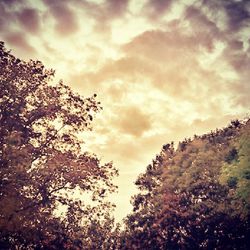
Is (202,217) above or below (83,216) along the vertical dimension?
above

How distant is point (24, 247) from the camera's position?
1762 centimetres

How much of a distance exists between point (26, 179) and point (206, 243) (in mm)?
25481

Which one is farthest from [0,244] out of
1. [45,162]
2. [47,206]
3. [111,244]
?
[111,244]

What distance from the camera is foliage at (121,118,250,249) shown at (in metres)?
35.9

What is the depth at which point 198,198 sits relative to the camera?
137ft

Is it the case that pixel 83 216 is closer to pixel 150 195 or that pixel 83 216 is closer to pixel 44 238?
pixel 44 238

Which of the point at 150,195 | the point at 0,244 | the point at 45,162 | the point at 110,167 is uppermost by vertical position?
the point at 150,195

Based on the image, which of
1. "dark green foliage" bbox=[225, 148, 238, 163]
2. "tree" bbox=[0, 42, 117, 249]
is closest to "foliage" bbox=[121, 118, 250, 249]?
"dark green foliage" bbox=[225, 148, 238, 163]

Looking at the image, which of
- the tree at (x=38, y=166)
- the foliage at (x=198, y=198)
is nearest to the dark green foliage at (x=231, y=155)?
the foliage at (x=198, y=198)

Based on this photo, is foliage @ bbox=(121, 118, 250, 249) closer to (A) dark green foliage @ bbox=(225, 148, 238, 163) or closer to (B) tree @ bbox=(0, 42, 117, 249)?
(A) dark green foliage @ bbox=(225, 148, 238, 163)

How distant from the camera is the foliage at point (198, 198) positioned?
35.9 metres

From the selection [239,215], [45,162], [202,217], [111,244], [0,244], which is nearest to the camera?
[0,244]

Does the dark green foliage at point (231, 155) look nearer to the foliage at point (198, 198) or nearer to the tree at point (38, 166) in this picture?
the foliage at point (198, 198)

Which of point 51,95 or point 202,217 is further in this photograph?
Answer: point 202,217
